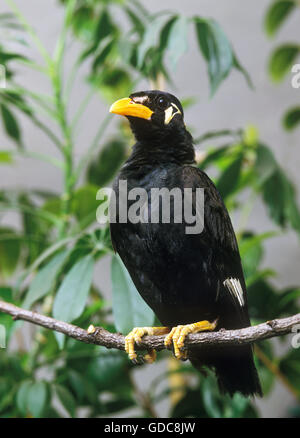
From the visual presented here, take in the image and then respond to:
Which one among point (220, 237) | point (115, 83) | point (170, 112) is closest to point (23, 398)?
point (220, 237)

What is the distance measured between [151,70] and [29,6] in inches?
48.1

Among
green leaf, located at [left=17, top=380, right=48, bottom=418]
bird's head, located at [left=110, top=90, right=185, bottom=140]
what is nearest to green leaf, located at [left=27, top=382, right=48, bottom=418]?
green leaf, located at [left=17, top=380, right=48, bottom=418]

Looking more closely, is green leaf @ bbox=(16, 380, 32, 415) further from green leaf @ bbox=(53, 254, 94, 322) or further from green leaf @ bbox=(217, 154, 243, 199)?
green leaf @ bbox=(217, 154, 243, 199)

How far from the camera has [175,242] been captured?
89cm

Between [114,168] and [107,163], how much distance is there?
0.03m

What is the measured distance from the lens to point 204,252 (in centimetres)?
92

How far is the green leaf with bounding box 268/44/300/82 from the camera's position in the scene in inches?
83.0

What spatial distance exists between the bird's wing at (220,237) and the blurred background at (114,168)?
183 millimetres

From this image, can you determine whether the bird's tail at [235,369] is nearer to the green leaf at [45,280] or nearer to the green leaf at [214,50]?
the green leaf at [45,280]

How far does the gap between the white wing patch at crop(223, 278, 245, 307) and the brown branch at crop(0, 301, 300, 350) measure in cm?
15

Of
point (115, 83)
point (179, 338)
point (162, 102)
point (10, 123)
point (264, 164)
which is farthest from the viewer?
point (115, 83)

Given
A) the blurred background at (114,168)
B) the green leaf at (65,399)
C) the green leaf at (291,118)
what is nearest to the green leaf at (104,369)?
the blurred background at (114,168)

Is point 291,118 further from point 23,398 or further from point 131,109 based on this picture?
point 23,398

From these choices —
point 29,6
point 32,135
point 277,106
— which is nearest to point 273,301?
point 277,106
